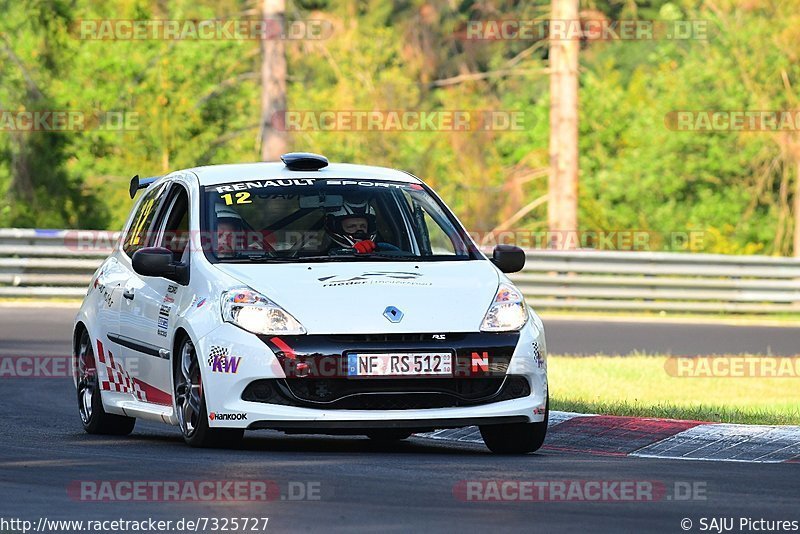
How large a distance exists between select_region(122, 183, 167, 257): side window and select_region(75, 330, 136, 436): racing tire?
2.17 feet

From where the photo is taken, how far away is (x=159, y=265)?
1069cm

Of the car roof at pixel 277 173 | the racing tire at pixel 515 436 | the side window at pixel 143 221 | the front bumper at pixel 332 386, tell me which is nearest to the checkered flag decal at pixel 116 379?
the side window at pixel 143 221

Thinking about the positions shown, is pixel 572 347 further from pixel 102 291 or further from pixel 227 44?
pixel 227 44

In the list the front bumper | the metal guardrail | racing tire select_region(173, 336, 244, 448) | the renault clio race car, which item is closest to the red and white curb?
the renault clio race car

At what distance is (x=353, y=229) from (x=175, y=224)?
44.4 inches

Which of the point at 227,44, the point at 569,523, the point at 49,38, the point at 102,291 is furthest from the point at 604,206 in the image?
the point at 569,523

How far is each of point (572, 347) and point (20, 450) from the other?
36.3 feet

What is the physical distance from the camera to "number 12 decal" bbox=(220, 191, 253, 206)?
1123 cm

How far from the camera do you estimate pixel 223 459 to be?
9.73 meters

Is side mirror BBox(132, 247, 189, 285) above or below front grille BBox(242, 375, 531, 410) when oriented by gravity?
above

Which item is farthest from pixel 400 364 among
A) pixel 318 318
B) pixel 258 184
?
pixel 258 184

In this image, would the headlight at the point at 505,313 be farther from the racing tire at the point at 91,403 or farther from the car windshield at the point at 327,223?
the racing tire at the point at 91,403

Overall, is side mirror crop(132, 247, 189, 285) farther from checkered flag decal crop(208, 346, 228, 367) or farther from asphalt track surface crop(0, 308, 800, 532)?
asphalt track surface crop(0, 308, 800, 532)

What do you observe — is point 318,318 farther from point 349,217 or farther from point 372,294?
point 349,217
